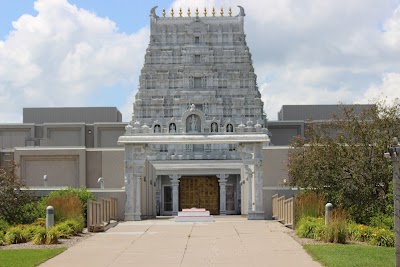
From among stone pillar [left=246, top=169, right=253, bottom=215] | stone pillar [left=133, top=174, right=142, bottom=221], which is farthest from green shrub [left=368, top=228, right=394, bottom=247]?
stone pillar [left=133, top=174, right=142, bottom=221]

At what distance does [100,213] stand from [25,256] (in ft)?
38.3

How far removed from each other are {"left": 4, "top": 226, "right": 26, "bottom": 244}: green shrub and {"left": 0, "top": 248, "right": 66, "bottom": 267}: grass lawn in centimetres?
252

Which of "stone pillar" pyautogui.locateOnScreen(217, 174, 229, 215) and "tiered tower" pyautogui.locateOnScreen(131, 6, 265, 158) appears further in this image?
"tiered tower" pyautogui.locateOnScreen(131, 6, 265, 158)

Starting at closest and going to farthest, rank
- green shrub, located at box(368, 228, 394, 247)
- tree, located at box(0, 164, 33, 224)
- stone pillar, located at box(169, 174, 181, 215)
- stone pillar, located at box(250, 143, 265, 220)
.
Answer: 1. green shrub, located at box(368, 228, 394, 247)
2. tree, located at box(0, 164, 33, 224)
3. stone pillar, located at box(250, 143, 265, 220)
4. stone pillar, located at box(169, 174, 181, 215)

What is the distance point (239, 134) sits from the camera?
38219mm

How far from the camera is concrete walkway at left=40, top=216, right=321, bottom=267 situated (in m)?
18.2

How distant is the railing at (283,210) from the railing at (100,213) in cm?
705

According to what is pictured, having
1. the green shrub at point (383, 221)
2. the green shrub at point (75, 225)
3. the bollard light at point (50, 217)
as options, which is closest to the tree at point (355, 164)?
the green shrub at point (383, 221)

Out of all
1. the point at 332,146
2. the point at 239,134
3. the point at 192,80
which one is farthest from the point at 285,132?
the point at 332,146

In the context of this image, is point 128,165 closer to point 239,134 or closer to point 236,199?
point 239,134

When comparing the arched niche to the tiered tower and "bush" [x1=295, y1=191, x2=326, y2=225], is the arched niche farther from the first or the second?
"bush" [x1=295, y1=191, x2=326, y2=225]

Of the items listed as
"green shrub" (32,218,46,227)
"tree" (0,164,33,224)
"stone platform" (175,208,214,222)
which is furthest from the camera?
"stone platform" (175,208,214,222)

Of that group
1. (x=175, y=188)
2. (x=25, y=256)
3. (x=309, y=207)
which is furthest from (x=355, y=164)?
(x=175, y=188)

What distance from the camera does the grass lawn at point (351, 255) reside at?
1735 cm
